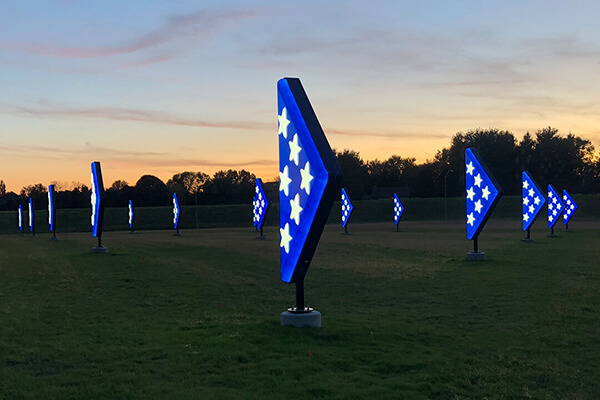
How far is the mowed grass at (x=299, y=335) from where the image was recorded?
24.3 ft

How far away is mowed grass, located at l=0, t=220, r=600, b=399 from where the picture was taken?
24.3 feet

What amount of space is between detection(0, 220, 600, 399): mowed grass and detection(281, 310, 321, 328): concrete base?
17 cm

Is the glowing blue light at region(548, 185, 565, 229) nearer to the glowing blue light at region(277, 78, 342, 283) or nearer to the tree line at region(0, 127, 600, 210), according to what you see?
the glowing blue light at region(277, 78, 342, 283)

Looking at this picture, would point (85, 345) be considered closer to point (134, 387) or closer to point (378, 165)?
point (134, 387)

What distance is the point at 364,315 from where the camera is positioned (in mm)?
12133

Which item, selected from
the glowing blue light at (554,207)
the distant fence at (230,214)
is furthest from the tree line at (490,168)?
the glowing blue light at (554,207)

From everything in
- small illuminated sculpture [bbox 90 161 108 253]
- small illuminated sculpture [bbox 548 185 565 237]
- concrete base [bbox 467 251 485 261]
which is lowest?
concrete base [bbox 467 251 485 261]

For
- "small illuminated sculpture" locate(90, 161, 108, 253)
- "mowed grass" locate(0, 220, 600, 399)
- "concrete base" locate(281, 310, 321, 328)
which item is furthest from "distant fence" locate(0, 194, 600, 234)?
"concrete base" locate(281, 310, 321, 328)

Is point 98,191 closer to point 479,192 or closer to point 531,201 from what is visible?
point 479,192

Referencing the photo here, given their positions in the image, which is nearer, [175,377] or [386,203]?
[175,377]

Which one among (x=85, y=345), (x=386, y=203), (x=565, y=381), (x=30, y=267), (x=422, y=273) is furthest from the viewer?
(x=386, y=203)

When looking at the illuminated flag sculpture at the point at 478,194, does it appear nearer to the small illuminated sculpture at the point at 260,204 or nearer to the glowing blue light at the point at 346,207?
the small illuminated sculpture at the point at 260,204

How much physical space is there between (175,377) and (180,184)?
433ft

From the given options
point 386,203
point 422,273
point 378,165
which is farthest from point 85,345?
point 378,165
